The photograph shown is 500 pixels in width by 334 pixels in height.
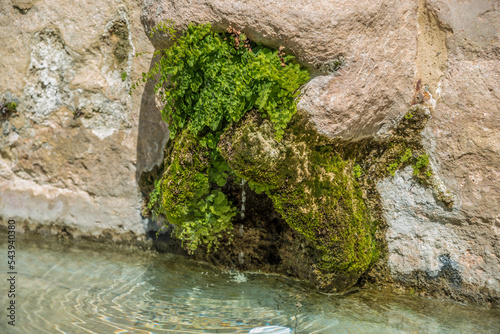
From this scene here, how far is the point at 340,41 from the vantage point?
3.19 metres

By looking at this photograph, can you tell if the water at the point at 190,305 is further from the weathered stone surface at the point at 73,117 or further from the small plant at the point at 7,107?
the small plant at the point at 7,107

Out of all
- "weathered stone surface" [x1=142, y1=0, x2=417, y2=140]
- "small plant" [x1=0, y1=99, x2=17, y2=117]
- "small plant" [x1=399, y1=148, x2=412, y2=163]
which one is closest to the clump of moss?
"weathered stone surface" [x1=142, y1=0, x2=417, y2=140]

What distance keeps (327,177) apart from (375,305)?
43.1 inches

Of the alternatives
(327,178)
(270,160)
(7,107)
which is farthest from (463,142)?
(7,107)

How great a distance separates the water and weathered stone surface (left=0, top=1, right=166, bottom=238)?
2.04 feet

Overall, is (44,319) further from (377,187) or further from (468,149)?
(468,149)

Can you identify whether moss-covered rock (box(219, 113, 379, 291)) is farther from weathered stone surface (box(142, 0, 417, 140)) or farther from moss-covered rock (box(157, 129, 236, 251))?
moss-covered rock (box(157, 129, 236, 251))

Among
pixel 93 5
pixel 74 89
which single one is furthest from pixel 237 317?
pixel 93 5

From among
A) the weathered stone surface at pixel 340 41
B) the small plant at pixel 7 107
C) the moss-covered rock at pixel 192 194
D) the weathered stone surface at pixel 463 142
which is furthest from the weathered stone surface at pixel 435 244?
the small plant at pixel 7 107

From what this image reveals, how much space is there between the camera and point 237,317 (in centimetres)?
337

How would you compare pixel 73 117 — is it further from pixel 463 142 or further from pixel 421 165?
pixel 463 142

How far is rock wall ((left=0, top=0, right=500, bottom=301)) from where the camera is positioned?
325 centimetres

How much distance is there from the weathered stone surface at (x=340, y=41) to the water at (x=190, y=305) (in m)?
1.35

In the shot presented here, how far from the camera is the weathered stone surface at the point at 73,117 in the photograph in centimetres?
441
